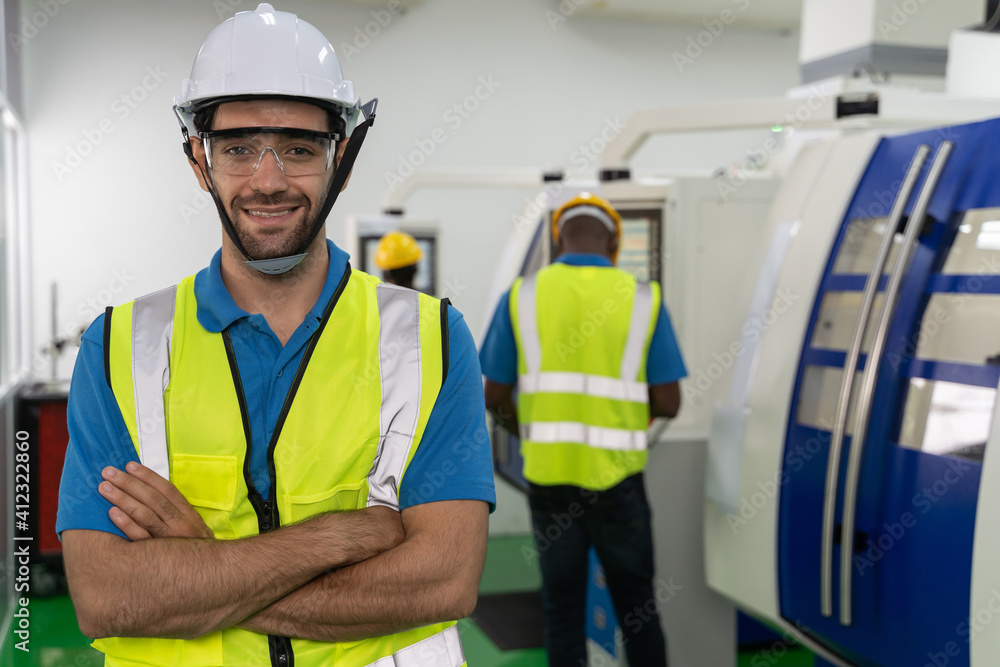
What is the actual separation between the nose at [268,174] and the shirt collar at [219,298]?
0.13 metres

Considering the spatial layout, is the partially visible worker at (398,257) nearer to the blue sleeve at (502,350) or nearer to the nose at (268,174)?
the blue sleeve at (502,350)

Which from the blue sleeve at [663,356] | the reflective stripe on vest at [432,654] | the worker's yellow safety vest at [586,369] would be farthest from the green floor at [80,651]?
the reflective stripe on vest at [432,654]

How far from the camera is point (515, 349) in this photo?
2.89 m

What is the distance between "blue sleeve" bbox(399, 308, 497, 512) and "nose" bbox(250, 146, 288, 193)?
1.05 ft

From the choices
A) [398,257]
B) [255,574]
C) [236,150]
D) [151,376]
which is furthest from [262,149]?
[398,257]

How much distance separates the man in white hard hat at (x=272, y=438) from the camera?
1210mm

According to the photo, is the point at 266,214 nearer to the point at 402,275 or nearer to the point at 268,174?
the point at 268,174

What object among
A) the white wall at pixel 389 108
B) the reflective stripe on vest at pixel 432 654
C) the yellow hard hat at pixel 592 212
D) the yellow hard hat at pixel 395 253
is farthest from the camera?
the white wall at pixel 389 108

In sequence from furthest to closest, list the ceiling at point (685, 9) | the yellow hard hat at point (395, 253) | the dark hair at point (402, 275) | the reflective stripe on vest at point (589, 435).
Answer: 1. the ceiling at point (685, 9)
2. the yellow hard hat at point (395, 253)
3. the dark hair at point (402, 275)
4. the reflective stripe on vest at point (589, 435)

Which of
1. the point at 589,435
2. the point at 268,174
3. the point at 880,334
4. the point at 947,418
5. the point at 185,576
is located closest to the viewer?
the point at 185,576

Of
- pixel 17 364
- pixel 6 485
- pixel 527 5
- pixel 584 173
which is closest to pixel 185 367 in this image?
pixel 6 485

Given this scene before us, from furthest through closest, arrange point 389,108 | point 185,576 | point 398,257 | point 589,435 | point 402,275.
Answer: point 389,108
point 398,257
point 402,275
point 589,435
point 185,576

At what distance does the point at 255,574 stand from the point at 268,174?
1.76 ft

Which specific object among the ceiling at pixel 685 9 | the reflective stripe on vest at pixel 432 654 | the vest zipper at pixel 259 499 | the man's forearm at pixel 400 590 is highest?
the ceiling at pixel 685 9
